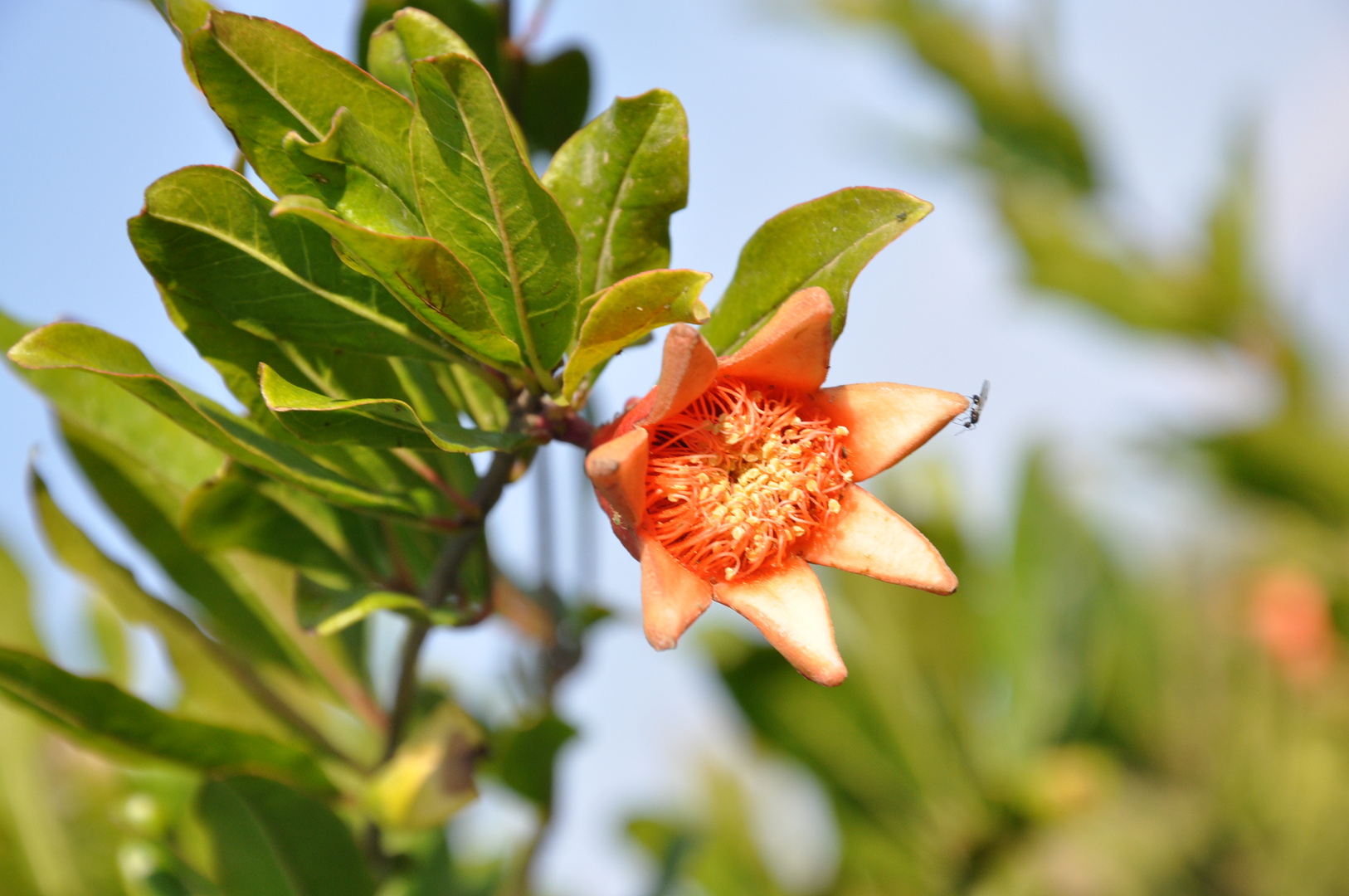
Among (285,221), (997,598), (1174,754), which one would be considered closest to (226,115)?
(285,221)

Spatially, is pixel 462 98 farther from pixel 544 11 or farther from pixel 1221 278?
pixel 1221 278

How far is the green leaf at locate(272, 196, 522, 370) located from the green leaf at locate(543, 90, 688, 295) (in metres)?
0.13

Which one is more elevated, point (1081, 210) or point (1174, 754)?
point (1081, 210)

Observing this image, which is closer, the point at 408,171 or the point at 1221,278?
the point at 408,171

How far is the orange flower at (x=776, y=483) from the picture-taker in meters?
0.73

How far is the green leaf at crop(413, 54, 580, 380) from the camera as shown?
70 centimetres

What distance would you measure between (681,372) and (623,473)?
8 centimetres

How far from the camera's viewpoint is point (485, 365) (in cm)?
84

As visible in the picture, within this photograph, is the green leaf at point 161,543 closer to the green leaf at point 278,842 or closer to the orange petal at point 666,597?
the green leaf at point 278,842

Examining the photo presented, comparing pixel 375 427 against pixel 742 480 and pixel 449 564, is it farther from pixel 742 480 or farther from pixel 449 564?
Result: pixel 742 480

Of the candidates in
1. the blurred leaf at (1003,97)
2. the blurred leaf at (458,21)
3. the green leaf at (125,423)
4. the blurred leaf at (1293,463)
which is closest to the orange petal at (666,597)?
the green leaf at (125,423)

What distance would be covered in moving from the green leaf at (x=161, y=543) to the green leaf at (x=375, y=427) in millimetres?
442

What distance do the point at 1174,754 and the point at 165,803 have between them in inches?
104

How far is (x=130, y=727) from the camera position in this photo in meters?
0.93
